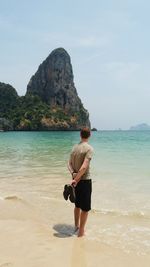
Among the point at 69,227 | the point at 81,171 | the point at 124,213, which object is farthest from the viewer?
the point at 124,213

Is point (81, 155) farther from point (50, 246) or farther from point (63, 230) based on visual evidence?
point (50, 246)

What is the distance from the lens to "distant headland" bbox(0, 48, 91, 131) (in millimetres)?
152375

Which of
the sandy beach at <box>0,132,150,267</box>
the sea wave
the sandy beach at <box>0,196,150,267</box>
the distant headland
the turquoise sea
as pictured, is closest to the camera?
the sandy beach at <box>0,196,150,267</box>

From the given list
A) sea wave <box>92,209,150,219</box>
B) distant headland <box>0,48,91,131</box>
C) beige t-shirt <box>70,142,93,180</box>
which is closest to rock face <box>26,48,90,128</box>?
distant headland <box>0,48,91,131</box>

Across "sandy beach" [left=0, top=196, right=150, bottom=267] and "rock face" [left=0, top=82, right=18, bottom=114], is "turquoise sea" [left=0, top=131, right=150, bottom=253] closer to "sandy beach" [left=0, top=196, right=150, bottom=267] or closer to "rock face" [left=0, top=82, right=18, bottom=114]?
"sandy beach" [left=0, top=196, right=150, bottom=267]

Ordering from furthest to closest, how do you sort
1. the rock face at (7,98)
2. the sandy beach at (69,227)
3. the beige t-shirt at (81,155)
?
the rock face at (7,98)
the beige t-shirt at (81,155)
the sandy beach at (69,227)

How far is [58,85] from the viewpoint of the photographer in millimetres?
184000

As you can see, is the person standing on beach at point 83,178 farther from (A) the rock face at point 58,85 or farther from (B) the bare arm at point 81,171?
(A) the rock face at point 58,85

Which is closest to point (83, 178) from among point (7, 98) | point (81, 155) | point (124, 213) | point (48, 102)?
point (81, 155)

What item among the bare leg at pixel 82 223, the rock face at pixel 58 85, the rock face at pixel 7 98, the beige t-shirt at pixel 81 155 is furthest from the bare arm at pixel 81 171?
the rock face at pixel 58 85

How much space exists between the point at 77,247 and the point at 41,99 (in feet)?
590

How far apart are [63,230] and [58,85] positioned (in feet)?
586

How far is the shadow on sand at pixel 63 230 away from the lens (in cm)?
694

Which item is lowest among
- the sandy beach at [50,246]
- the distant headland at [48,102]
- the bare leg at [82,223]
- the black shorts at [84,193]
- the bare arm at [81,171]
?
the sandy beach at [50,246]
